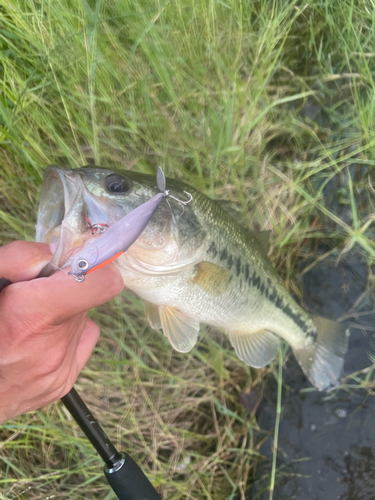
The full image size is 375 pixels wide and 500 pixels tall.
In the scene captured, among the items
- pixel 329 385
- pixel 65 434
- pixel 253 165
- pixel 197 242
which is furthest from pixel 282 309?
pixel 65 434

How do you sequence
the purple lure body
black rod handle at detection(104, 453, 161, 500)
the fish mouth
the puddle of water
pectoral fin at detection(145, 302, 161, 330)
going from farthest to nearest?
1. the puddle of water
2. pectoral fin at detection(145, 302, 161, 330)
3. black rod handle at detection(104, 453, 161, 500)
4. the fish mouth
5. the purple lure body

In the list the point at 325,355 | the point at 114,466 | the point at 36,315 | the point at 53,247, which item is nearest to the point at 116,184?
the point at 53,247

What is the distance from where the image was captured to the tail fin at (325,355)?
2.15 metres

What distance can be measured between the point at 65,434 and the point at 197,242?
1561 millimetres

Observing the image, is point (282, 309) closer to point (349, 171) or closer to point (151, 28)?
point (349, 171)

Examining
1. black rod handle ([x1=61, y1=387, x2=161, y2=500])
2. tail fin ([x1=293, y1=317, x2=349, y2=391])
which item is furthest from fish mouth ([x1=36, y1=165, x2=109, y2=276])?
tail fin ([x1=293, y1=317, x2=349, y2=391])

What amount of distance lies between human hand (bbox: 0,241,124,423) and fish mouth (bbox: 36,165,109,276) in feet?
0.18

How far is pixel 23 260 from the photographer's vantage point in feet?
3.82

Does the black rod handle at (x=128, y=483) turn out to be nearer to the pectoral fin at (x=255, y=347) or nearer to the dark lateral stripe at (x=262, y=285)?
the pectoral fin at (x=255, y=347)

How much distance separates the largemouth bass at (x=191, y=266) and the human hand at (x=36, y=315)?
91 millimetres

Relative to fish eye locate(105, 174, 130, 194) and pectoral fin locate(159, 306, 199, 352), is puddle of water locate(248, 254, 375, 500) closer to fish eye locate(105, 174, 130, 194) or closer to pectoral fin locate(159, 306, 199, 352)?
pectoral fin locate(159, 306, 199, 352)

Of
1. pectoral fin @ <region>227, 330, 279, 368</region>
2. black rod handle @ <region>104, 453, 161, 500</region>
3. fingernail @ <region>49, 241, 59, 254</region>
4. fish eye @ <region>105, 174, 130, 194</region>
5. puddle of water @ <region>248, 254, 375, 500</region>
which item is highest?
fish eye @ <region>105, 174, 130, 194</region>

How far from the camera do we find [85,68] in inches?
73.6

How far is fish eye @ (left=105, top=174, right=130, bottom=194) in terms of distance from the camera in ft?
4.14
